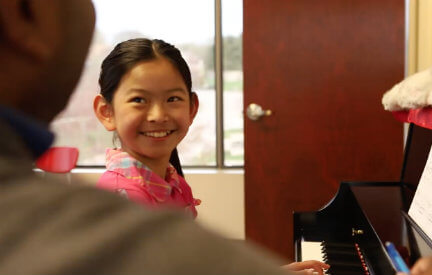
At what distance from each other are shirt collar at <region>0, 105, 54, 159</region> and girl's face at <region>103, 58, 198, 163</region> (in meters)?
0.96

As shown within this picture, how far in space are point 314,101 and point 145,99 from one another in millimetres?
1525

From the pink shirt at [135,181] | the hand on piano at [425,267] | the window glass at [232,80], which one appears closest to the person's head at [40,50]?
the hand on piano at [425,267]

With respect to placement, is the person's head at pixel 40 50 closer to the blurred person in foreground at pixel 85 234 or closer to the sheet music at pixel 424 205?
the blurred person in foreground at pixel 85 234

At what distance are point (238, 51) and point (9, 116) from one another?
9.99ft

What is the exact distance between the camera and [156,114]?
4.30 ft

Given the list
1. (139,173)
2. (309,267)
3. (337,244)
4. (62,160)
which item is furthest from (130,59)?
(62,160)

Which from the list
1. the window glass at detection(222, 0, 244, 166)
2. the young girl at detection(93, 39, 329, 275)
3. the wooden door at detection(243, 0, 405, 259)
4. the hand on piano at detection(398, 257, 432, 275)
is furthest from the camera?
the window glass at detection(222, 0, 244, 166)

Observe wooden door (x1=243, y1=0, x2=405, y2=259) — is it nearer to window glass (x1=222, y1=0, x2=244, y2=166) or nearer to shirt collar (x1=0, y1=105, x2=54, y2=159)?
window glass (x1=222, y1=0, x2=244, y2=166)

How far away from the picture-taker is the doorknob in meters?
2.71

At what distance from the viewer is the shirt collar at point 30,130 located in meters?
0.32

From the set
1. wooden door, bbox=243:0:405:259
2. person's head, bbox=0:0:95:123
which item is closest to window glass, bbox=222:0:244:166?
wooden door, bbox=243:0:405:259

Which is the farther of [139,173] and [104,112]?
Result: [104,112]

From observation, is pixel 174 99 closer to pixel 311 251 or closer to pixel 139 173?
pixel 139 173

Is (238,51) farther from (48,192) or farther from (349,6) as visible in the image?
(48,192)
